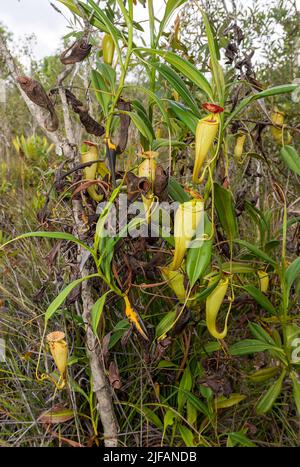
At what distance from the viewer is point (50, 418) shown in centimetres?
124

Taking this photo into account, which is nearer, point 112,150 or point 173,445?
point 112,150

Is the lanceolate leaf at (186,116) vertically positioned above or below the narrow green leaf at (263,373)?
above

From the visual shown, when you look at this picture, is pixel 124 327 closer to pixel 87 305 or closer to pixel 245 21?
pixel 87 305

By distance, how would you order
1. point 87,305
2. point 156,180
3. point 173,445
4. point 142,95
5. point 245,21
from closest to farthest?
point 156,180
point 87,305
point 173,445
point 245,21
point 142,95

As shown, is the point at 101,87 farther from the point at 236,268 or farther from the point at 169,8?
the point at 236,268

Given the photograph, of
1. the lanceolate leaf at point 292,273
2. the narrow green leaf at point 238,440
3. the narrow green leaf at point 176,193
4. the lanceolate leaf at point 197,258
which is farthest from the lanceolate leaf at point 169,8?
the narrow green leaf at point 238,440

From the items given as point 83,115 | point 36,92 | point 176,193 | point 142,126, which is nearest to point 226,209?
point 176,193

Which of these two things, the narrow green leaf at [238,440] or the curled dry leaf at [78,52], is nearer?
the curled dry leaf at [78,52]

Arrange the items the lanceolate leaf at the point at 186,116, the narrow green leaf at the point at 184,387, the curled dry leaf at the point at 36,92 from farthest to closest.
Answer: the narrow green leaf at the point at 184,387 < the lanceolate leaf at the point at 186,116 < the curled dry leaf at the point at 36,92

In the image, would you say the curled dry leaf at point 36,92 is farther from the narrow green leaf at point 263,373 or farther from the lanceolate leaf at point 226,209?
the narrow green leaf at point 263,373

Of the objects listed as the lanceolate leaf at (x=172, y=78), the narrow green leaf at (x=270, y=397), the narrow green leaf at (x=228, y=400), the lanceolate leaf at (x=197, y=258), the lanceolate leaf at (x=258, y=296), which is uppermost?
the lanceolate leaf at (x=172, y=78)

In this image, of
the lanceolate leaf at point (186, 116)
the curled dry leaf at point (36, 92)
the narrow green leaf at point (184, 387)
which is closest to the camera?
the curled dry leaf at point (36, 92)
